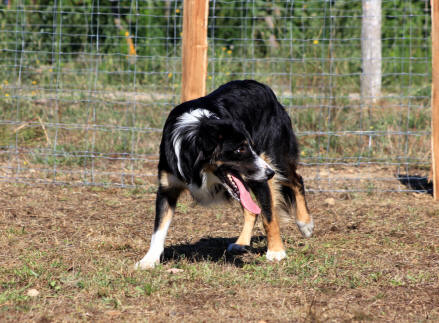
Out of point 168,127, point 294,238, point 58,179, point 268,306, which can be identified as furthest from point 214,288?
point 58,179

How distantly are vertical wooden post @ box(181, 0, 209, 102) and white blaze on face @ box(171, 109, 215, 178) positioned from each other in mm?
2002

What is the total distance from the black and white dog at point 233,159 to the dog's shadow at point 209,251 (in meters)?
0.11

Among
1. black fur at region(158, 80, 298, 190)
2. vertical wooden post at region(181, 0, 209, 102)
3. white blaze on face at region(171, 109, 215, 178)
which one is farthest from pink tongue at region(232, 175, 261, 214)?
vertical wooden post at region(181, 0, 209, 102)

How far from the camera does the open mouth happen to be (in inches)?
155

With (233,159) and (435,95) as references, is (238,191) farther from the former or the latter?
(435,95)

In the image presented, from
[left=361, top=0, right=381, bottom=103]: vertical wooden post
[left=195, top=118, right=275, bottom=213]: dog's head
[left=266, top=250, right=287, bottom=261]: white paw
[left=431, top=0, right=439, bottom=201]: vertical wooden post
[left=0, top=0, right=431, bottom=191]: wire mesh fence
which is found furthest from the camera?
[left=361, top=0, right=381, bottom=103]: vertical wooden post

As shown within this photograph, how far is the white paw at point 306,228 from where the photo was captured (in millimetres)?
4938

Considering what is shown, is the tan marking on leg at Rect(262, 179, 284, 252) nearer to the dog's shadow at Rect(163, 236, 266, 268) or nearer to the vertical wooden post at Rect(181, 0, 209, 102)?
the dog's shadow at Rect(163, 236, 266, 268)

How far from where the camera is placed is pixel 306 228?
4.94 metres

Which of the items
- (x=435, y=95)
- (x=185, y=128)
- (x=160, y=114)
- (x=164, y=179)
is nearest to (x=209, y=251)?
(x=164, y=179)

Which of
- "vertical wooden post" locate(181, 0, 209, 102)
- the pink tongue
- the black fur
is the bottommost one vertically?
the pink tongue

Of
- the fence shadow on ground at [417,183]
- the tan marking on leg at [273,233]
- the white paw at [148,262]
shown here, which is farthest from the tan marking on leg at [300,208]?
the fence shadow on ground at [417,183]

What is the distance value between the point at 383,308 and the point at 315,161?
13.0ft

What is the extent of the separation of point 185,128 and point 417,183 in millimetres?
3604
